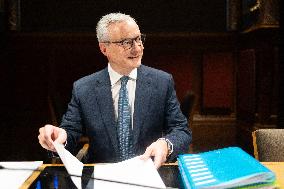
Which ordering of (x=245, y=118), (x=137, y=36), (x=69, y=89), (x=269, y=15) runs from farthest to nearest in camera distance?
(x=69, y=89)
(x=245, y=118)
(x=269, y=15)
(x=137, y=36)

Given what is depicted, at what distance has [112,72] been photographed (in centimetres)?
223

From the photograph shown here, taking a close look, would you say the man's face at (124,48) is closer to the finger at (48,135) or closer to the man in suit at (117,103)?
the man in suit at (117,103)

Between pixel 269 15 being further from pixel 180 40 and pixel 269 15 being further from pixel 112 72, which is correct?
pixel 112 72

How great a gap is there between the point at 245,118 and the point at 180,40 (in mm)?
1186

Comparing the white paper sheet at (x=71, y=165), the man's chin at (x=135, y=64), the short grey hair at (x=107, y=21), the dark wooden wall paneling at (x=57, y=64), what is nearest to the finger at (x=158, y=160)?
the white paper sheet at (x=71, y=165)

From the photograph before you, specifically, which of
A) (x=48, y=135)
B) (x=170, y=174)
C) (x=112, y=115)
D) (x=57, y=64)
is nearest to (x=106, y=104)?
(x=112, y=115)

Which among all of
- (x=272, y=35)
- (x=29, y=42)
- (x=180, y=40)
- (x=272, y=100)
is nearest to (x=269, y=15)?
(x=272, y=35)

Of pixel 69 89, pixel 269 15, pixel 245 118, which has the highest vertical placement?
pixel 269 15

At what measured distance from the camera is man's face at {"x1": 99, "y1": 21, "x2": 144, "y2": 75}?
2.14 m

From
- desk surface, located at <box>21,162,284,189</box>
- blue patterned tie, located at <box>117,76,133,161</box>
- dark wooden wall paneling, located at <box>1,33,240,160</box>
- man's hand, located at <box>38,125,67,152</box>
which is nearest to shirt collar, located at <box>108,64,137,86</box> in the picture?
blue patterned tie, located at <box>117,76,133,161</box>

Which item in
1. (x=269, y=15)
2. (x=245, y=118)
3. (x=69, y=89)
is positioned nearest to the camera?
(x=269, y=15)

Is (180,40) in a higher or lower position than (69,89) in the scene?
higher

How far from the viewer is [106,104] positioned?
217 centimetres

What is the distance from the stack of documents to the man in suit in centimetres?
66
